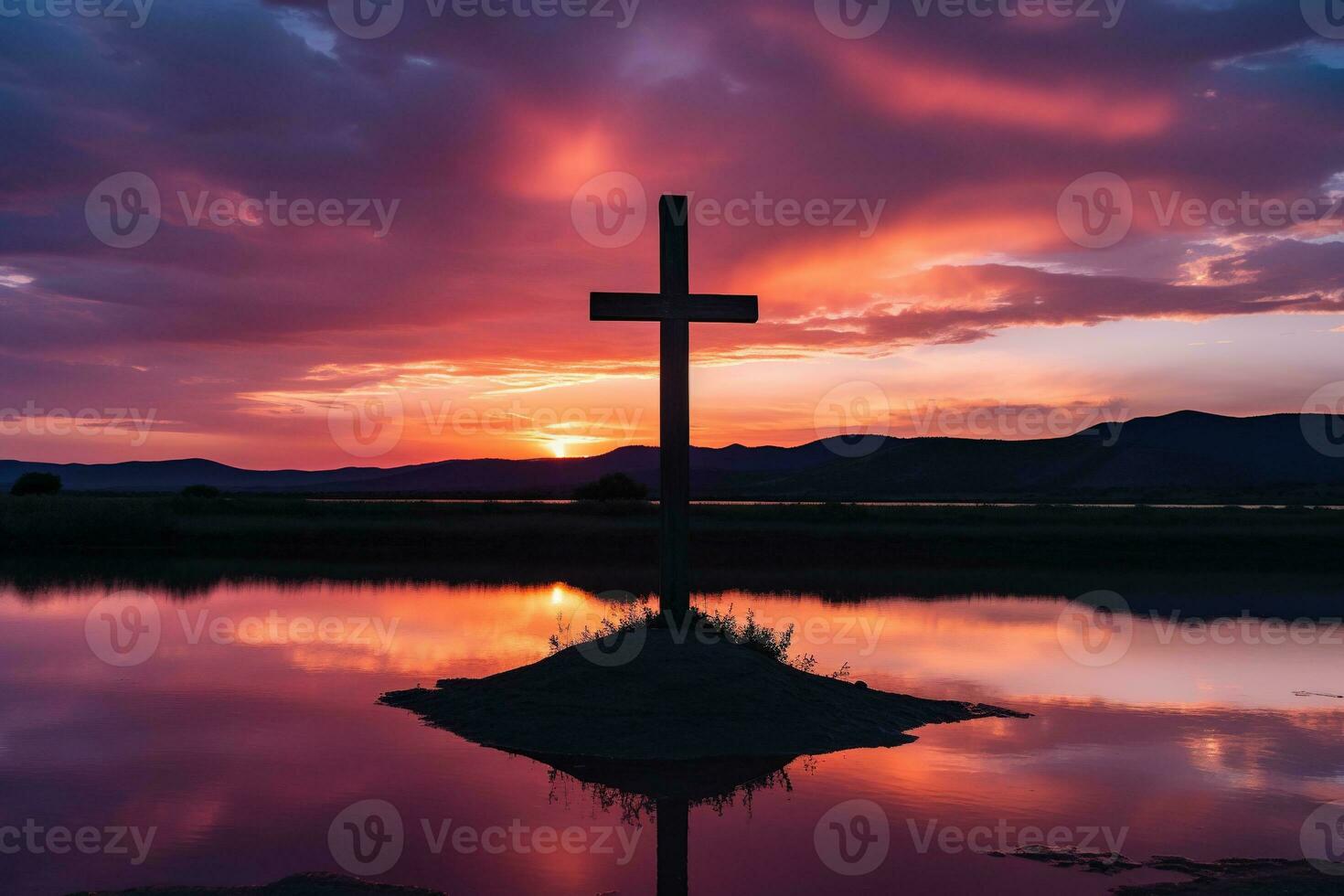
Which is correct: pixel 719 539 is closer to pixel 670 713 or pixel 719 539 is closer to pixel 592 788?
pixel 670 713

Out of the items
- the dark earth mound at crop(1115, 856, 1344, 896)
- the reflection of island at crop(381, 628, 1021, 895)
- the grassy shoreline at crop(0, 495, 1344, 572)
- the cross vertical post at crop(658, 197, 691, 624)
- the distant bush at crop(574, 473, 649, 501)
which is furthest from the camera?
the distant bush at crop(574, 473, 649, 501)

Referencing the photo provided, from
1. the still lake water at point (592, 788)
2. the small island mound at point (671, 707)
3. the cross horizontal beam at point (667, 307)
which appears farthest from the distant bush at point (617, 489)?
the small island mound at point (671, 707)

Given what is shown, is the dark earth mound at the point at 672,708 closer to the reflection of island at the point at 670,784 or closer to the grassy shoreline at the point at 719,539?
the reflection of island at the point at 670,784

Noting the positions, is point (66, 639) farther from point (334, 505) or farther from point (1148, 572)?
point (334, 505)

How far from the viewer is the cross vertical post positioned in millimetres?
13750

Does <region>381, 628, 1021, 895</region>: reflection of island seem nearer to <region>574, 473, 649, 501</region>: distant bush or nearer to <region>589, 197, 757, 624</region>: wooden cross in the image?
<region>589, 197, 757, 624</region>: wooden cross

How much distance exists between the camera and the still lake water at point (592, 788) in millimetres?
7762

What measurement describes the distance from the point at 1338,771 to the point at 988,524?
43833 mm

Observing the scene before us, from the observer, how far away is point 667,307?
14.1 m

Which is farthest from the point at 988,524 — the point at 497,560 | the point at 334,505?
the point at 334,505

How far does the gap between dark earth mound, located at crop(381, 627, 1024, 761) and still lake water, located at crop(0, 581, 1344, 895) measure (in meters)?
0.50

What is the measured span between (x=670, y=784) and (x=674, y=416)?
218 inches

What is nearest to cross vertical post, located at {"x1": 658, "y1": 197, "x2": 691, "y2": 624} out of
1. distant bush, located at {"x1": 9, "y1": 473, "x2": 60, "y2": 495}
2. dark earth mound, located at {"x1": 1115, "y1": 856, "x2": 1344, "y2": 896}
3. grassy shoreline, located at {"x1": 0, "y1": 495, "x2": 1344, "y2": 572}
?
dark earth mound, located at {"x1": 1115, "y1": 856, "x2": 1344, "y2": 896}

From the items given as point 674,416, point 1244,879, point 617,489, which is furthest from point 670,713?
point 617,489
